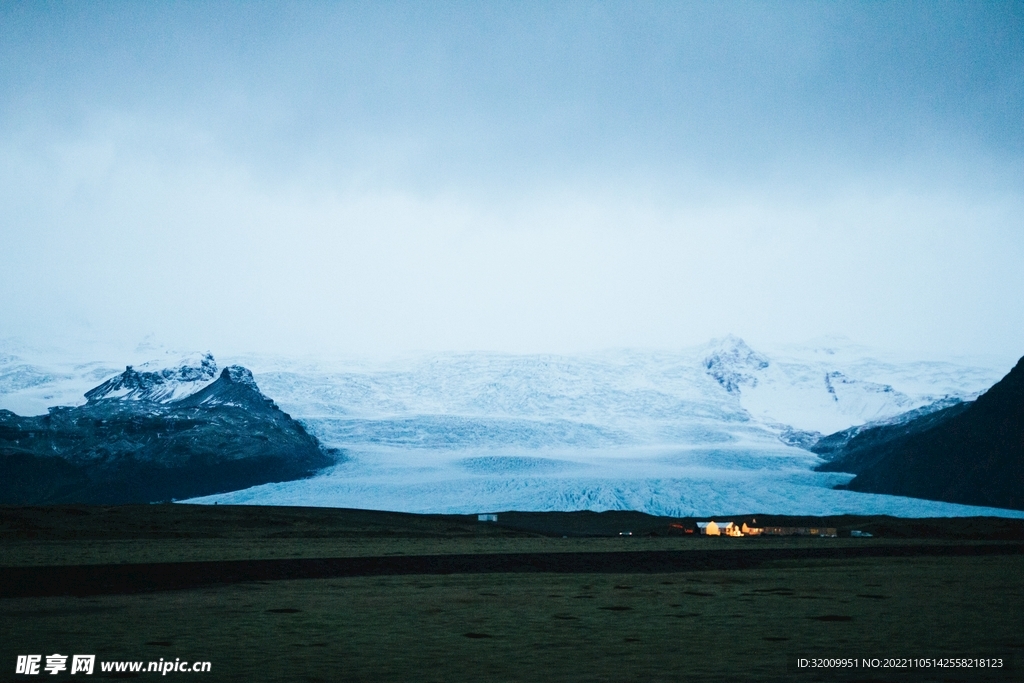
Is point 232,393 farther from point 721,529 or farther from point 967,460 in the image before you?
point 967,460

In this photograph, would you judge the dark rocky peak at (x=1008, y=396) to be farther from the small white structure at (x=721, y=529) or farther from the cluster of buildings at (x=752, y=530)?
the small white structure at (x=721, y=529)

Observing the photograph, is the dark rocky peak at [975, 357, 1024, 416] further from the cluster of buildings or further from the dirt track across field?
the dirt track across field

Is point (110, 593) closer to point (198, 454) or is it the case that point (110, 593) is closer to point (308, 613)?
point (308, 613)

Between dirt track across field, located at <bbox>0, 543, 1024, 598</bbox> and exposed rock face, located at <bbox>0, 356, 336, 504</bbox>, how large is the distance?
85417 millimetres

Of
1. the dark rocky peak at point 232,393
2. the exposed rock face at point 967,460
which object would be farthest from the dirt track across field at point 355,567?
the dark rocky peak at point 232,393

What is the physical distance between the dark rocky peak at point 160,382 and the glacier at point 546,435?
2.17ft

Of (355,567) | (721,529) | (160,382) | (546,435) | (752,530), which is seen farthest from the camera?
(160,382)

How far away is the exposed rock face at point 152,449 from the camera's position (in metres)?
124

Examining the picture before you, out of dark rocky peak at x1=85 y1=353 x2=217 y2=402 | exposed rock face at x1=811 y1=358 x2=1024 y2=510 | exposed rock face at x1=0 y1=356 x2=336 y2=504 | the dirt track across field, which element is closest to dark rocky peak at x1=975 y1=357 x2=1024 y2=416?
exposed rock face at x1=811 y1=358 x2=1024 y2=510

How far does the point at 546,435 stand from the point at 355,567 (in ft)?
270

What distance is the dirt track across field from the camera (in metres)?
21.8

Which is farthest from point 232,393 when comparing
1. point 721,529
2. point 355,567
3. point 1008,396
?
point 355,567

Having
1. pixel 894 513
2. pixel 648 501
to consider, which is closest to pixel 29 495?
pixel 648 501

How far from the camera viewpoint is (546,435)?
111 meters
